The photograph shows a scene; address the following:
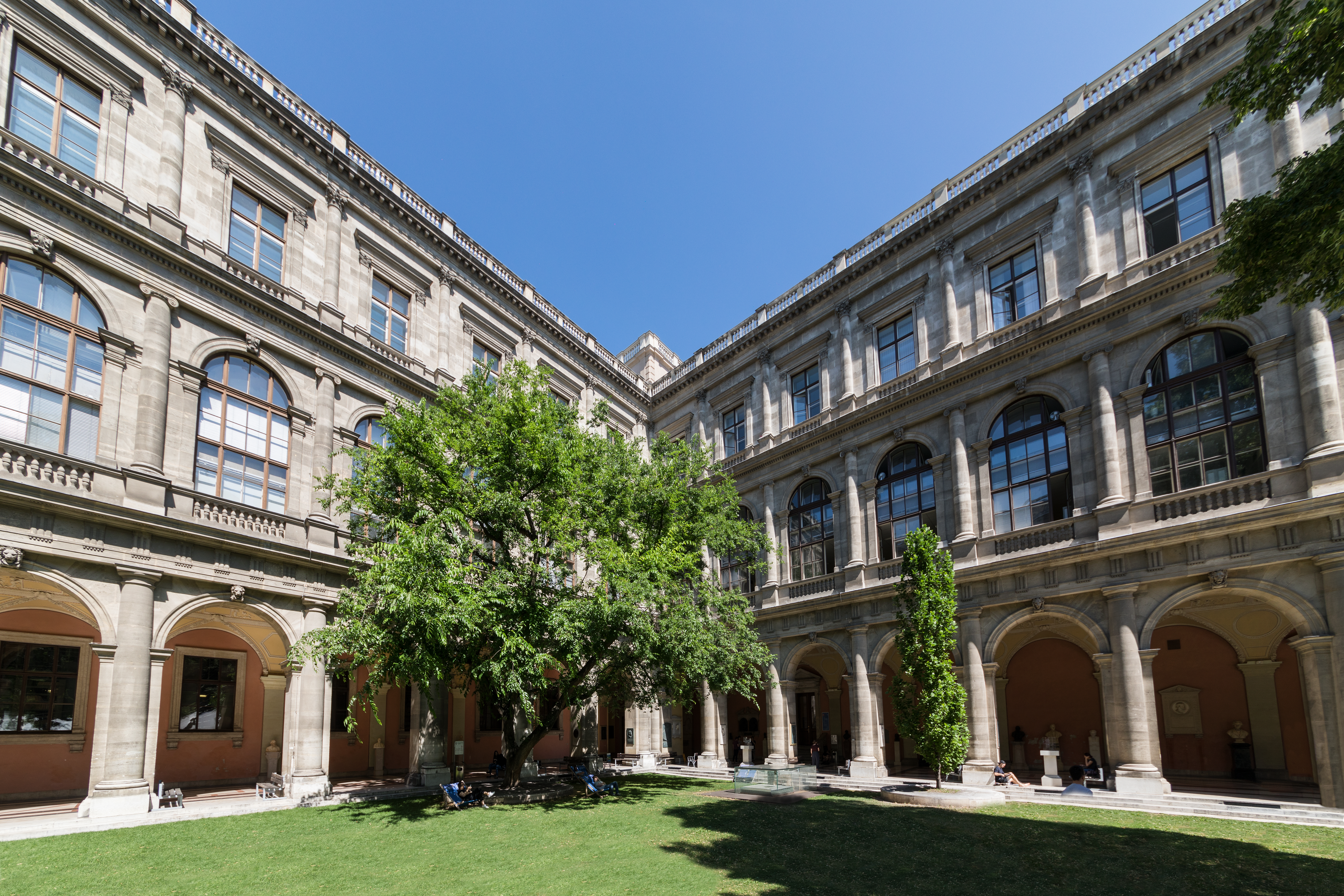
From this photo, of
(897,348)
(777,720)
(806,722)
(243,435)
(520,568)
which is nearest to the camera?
(520,568)

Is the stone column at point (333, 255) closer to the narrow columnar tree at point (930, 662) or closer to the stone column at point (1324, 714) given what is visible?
the narrow columnar tree at point (930, 662)

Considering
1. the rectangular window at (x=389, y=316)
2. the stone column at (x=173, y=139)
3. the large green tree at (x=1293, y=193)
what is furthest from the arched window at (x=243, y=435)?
the large green tree at (x=1293, y=193)

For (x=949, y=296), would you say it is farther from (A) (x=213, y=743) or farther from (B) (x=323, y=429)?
(A) (x=213, y=743)

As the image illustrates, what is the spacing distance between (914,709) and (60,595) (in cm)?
2056

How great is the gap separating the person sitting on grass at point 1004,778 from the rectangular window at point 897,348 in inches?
494

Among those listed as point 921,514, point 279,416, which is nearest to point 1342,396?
point 921,514

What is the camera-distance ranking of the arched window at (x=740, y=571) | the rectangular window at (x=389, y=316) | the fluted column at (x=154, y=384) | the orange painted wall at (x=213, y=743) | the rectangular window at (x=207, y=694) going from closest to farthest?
the fluted column at (x=154, y=384)
the orange painted wall at (x=213, y=743)
the rectangular window at (x=207, y=694)
the rectangular window at (x=389, y=316)
the arched window at (x=740, y=571)

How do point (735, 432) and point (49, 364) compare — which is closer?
point (49, 364)

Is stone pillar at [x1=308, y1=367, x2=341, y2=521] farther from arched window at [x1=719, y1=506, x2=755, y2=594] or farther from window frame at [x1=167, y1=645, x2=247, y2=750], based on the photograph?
arched window at [x1=719, y1=506, x2=755, y2=594]

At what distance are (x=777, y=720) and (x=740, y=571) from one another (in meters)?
6.35

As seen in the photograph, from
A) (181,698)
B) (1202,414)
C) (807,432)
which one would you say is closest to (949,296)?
(807,432)

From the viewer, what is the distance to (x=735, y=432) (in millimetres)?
34375

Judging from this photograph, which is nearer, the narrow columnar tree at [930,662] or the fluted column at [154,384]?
the fluted column at [154,384]

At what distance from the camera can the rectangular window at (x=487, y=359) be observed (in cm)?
2898
